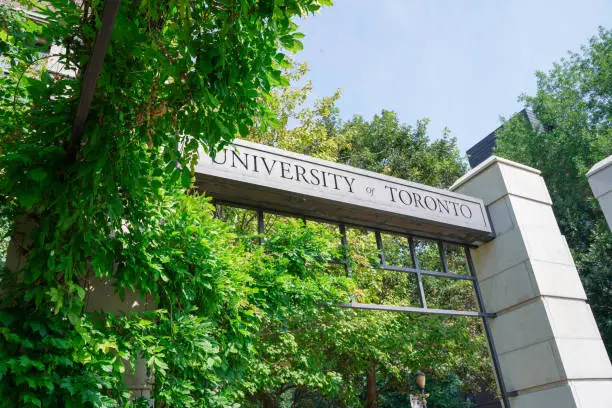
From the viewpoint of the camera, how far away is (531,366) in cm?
600

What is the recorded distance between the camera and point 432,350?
13172 millimetres

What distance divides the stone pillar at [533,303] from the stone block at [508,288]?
0.01m

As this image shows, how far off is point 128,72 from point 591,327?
644 cm

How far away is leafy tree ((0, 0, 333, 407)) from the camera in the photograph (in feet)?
7.95

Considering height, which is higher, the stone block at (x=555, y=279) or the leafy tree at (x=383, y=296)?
the leafy tree at (x=383, y=296)

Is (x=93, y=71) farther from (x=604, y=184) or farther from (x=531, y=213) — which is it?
(x=531, y=213)

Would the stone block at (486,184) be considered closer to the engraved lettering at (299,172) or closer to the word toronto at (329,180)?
the word toronto at (329,180)

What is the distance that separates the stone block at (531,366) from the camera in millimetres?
5785

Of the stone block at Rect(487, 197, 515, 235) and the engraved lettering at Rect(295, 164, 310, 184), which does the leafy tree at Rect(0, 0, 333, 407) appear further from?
the stone block at Rect(487, 197, 515, 235)

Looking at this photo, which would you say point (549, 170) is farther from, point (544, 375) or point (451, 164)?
point (544, 375)

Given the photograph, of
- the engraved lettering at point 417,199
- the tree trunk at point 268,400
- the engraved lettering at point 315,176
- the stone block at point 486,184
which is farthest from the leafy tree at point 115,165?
the tree trunk at point 268,400

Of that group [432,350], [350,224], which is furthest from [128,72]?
[432,350]

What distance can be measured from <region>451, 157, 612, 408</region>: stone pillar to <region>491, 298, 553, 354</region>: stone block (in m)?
0.01

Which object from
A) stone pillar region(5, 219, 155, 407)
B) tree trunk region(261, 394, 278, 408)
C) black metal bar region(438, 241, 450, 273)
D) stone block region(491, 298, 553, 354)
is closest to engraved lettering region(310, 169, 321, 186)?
black metal bar region(438, 241, 450, 273)
